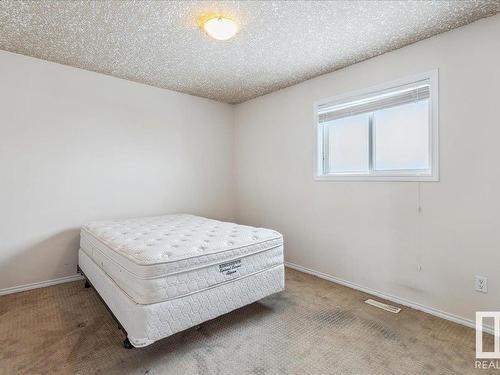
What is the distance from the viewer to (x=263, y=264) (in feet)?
7.50

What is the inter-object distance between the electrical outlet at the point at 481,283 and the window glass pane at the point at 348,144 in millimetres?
1304

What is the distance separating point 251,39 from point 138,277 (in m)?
2.12

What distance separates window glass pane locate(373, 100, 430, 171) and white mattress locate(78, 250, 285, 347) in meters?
1.52

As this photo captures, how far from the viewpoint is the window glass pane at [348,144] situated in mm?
2943

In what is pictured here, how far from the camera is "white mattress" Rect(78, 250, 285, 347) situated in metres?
1.64

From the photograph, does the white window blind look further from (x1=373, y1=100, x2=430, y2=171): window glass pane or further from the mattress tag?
the mattress tag

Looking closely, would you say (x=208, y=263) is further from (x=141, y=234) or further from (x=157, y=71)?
(x=157, y=71)

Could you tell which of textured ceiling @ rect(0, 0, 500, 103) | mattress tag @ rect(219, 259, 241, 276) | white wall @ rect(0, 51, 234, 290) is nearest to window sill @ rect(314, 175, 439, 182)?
textured ceiling @ rect(0, 0, 500, 103)

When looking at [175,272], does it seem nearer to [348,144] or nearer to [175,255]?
[175,255]

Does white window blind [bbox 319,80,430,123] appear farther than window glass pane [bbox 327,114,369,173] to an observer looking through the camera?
No

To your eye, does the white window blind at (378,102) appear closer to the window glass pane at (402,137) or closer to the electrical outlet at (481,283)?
Answer: the window glass pane at (402,137)

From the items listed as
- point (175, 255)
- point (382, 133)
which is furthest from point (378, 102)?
point (175, 255)

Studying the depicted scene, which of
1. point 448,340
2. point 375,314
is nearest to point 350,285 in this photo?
point 375,314
